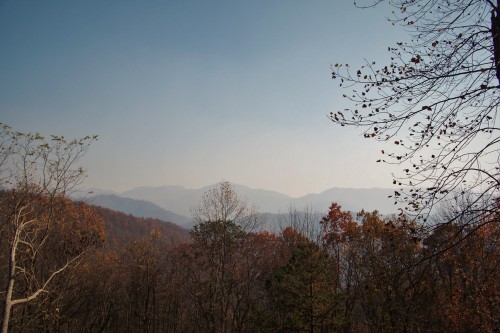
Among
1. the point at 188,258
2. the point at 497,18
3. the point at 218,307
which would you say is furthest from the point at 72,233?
the point at 497,18

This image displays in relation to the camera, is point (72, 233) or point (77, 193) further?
point (72, 233)

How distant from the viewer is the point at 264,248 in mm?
26141

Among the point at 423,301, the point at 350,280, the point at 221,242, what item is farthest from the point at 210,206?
the point at 423,301

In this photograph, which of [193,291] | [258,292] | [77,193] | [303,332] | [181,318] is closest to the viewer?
[77,193]

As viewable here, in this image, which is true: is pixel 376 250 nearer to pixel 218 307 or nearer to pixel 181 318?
pixel 218 307

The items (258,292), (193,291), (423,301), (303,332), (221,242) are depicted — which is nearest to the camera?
(303,332)

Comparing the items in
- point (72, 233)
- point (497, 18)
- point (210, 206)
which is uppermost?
point (497, 18)

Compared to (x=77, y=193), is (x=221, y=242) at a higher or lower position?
lower

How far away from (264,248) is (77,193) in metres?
16.9

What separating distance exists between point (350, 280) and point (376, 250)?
15.4ft

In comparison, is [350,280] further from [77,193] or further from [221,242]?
[77,193]

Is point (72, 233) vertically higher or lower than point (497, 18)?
lower

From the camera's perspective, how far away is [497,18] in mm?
4285

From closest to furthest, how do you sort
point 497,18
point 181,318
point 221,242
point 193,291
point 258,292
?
point 497,18, point 221,242, point 193,291, point 258,292, point 181,318
